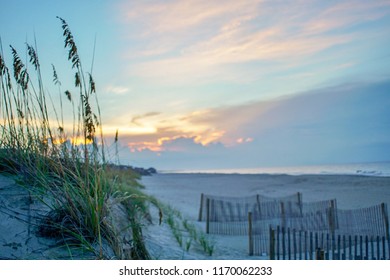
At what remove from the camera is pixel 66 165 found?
11.3 feet

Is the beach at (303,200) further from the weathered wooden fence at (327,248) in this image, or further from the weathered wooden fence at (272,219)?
the weathered wooden fence at (327,248)

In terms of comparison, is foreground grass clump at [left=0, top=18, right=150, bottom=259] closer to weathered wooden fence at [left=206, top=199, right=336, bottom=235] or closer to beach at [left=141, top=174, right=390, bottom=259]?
beach at [left=141, top=174, right=390, bottom=259]

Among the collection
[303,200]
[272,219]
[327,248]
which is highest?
[303,200]

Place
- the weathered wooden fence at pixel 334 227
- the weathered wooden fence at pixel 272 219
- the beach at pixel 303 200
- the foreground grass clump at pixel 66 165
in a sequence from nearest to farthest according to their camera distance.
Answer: the foreground grass clump at pixel 66 165
the beach at pixel 303 200
the weathered wooden fence at pixel 334 227
the weathered wooden fence at pixel 272 219

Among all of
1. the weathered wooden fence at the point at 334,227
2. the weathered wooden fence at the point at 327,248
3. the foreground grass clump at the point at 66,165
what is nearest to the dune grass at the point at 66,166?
the foreground grass clump at the point at 66,165

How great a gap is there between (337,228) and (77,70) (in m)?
5.38

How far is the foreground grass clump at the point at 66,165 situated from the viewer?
2719 mm

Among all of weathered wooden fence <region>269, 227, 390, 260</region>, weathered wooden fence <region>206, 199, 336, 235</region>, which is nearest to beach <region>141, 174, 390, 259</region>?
weathered wooden fence <region>206, 199, 336, 235</region>

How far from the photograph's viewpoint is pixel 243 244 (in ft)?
21.0

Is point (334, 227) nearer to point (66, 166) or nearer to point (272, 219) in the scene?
point (272, 219)

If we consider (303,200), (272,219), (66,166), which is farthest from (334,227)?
(303,200)
